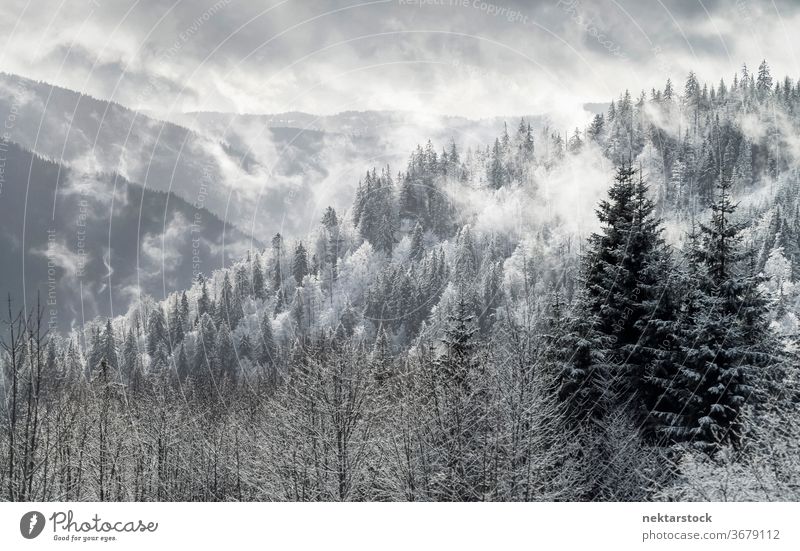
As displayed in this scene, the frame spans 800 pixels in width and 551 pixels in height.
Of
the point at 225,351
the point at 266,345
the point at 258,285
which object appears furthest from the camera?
the point at 258,285

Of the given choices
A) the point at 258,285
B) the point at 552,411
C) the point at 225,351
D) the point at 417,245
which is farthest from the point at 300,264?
the point at 552,411

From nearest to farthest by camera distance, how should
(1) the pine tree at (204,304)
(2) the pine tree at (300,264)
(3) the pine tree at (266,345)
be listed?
(3) the pine tree at (266,345) → (1) the pine tree at (204,304) → (2) the pine tree at (300,264)

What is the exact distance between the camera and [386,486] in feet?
74.6

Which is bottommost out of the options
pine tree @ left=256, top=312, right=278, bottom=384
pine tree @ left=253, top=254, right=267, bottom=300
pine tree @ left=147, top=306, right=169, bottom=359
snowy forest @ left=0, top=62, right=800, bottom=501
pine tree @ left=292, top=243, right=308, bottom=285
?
snowy forest @ left=0, top=62, right=800, bottom=501

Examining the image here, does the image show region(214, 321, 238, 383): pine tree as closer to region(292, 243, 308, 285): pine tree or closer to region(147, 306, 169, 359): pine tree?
region(147, 306, 169, 359): pine tree

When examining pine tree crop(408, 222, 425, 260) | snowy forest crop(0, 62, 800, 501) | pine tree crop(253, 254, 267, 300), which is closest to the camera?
snowy forest crop(0, 62, 800, 501)

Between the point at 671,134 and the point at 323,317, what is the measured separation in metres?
140

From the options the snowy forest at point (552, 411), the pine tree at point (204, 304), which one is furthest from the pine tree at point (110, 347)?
the snowy forest at point (552, 411)

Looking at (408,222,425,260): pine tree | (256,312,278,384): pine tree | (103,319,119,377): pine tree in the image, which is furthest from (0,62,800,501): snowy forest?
(408,222,425,260): pine tree

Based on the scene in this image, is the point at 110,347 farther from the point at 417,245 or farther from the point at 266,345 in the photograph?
the point at 417,245

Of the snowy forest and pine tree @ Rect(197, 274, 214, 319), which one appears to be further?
pine tree @ Rect(197, 274, 214, 319)

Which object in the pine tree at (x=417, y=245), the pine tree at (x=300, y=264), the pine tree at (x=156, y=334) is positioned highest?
the pine tree at (x=417, y=245)

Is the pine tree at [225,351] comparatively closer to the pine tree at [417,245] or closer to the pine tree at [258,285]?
the pine tree at [258,285]
